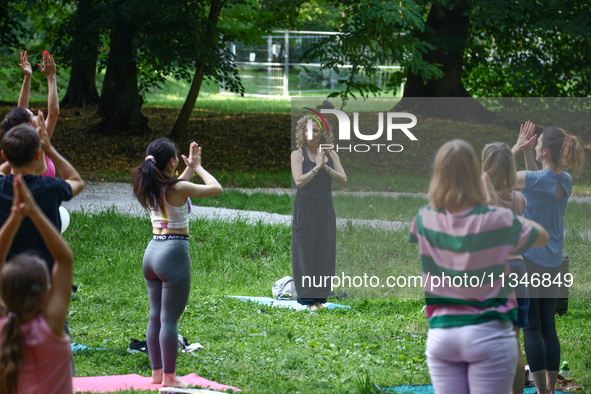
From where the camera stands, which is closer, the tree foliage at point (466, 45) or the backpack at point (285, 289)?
the backpack at point (285, 289)

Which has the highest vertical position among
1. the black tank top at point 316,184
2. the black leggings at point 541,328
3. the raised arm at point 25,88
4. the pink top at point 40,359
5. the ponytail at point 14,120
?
the raised arm at point 25,88

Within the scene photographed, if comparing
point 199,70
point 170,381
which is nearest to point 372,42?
point 199,70

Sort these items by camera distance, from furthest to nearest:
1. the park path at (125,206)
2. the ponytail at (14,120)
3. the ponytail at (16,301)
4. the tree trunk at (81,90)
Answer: the tree trunk at (81,90), the park path at (125,206), the ponytail at (14,120), the ponytail at (16,301)

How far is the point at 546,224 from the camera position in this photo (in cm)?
496

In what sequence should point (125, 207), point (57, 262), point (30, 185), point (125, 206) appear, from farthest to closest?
1. point (125, 206)
2. point (125, 207)
3. point (30, 185)
4. point (57, 262)

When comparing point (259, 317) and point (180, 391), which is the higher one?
point (180, 391)

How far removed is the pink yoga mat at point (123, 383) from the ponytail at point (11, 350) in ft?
5.92

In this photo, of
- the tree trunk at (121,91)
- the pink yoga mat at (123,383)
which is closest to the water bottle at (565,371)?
the pink yoga mat at (123,383)

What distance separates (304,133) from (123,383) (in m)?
3.24

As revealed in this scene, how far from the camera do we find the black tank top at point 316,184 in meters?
7.23

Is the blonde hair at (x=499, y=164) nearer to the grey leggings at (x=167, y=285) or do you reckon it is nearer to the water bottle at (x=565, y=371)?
the water bottle at (x=565, y=371)

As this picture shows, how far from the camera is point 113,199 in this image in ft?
43.5

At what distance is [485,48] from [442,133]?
33.8 ft

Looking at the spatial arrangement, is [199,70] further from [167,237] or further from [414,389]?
[414,389]
